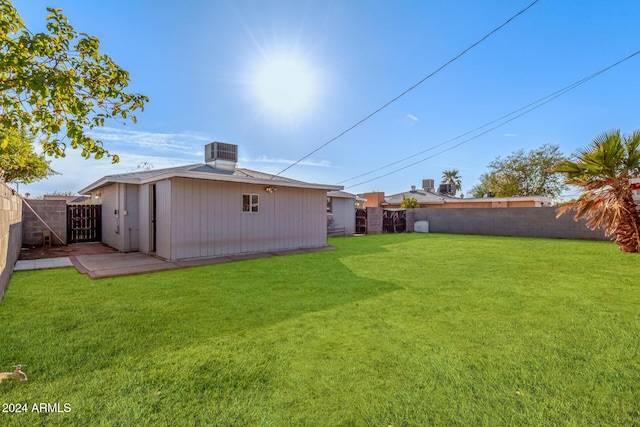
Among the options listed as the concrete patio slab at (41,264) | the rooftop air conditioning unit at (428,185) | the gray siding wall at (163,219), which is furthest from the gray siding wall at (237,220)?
the rooftop air conditioning unit at (428,185)

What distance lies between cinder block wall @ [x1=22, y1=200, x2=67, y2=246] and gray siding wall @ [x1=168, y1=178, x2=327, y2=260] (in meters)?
5.23

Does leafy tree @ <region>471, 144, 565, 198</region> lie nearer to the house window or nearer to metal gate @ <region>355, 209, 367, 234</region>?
metal gate @ <region>355, 209, 367, 234</region>

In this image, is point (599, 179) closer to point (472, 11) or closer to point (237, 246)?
point (472, 11)

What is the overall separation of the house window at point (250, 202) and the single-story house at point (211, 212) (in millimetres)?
29

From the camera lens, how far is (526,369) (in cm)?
242

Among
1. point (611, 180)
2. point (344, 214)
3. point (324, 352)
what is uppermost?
point (611, 180)

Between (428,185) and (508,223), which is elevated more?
(428,185)

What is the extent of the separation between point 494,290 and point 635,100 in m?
12.7

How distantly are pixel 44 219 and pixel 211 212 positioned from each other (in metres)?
6.63

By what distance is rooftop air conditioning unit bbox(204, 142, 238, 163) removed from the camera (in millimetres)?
10562

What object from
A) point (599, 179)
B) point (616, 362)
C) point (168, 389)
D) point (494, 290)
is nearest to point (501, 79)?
point (599, 179)

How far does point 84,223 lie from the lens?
38.0 ft

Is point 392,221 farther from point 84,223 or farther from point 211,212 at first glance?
point 84,223

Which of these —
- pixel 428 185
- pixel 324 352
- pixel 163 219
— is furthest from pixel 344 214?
pixel 428 185
